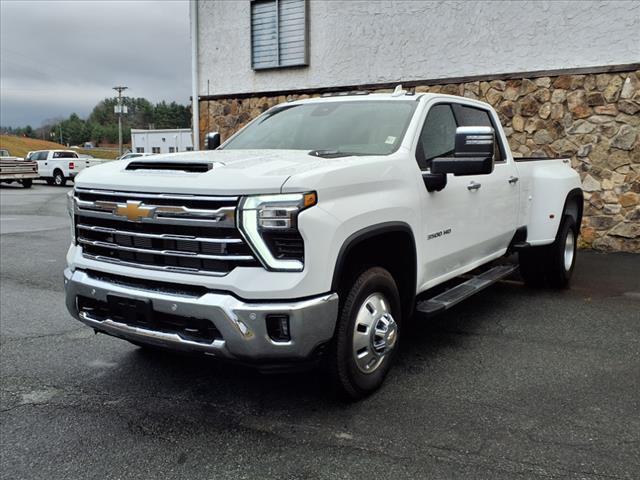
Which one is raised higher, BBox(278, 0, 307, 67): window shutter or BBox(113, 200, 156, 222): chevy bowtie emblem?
BBox(278, 0, 307, 67): window shutter

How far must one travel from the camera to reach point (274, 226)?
9.83ft

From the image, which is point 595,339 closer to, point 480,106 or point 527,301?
point 527,301

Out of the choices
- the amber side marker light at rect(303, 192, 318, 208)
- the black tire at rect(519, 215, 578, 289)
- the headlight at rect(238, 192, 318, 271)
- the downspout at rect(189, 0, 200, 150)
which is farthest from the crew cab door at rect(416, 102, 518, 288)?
the downspout at rect(189, 0, 200, 150)

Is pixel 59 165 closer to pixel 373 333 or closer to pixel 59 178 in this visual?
pixel 59 178

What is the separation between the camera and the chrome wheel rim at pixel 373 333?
353 centimetres

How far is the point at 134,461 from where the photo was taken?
3018 millimetres

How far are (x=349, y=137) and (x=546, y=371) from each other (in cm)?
220

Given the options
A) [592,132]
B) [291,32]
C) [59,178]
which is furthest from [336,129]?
[59,178]

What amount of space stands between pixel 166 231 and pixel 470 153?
2014mm

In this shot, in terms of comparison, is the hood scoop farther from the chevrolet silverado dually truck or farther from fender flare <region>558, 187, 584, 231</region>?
fender flare <region>558, 187, 584, 231</region>

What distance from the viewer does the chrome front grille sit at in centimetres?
307

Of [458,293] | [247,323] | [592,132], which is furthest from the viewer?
[592,132]

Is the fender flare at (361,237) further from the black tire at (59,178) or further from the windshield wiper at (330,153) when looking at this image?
the black tire at (59,178)

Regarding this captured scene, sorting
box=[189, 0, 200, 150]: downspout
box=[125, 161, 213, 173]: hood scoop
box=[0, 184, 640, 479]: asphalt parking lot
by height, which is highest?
box=[189, 0, 200, 150]: downspout
